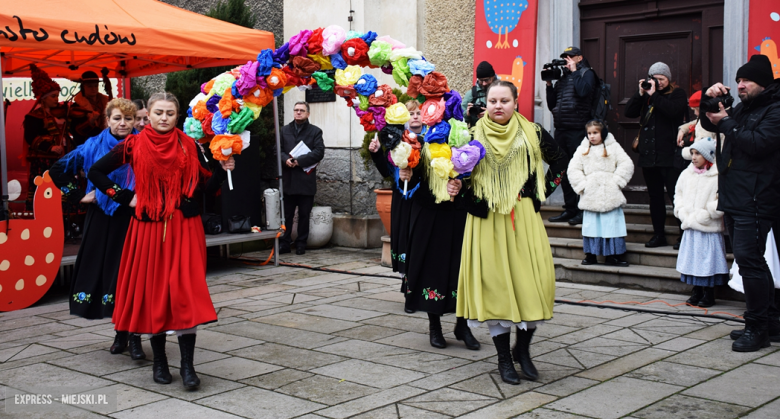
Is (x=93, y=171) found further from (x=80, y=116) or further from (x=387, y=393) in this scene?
(x=80, y=116)

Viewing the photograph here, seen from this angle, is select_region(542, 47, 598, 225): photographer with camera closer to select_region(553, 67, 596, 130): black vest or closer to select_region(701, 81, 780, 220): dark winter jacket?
select_region(553, 67, 596, 130): black vest

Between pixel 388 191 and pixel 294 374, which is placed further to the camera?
pixel 388 191

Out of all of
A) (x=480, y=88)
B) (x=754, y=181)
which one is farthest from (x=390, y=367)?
(x=480, y=88)

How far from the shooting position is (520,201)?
15.1 feet

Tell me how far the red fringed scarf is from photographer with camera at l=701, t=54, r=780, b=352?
3.68 meters

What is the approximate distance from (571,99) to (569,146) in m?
0.53

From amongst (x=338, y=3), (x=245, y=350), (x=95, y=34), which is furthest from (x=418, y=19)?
(x=245, y=350)

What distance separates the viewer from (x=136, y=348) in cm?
520

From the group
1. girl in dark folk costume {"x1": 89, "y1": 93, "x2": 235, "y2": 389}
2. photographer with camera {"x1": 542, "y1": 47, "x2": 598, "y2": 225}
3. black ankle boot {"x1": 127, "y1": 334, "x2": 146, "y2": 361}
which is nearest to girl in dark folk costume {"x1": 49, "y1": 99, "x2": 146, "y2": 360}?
black ankle boot {"x1": 127, "y1": 334, "x2": 146, "y2": 361}

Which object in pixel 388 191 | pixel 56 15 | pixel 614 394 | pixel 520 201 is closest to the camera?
pixel 614 394

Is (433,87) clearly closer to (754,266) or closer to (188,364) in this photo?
(188,364)

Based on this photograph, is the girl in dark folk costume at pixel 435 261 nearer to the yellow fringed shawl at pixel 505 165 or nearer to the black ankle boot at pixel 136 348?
the yellow fringed shawl at pixel 505 165

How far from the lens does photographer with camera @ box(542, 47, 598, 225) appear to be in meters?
8.30

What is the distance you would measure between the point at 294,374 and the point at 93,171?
1.81 metres
